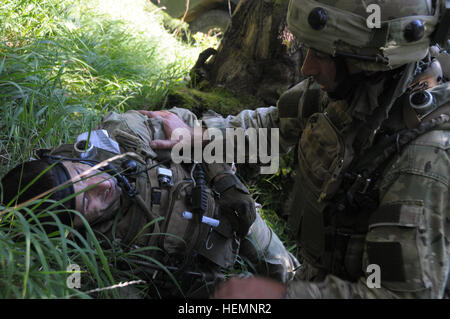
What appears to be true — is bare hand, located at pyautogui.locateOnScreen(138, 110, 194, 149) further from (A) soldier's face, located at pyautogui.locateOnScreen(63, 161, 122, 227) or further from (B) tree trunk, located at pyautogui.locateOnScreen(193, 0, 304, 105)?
(B) tree trunk, located at pyautogui.locateOnScreen(193, 0, 304, 105)

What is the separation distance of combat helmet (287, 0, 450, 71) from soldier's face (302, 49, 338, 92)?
0.22 ft

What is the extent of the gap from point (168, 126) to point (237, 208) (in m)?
0.69

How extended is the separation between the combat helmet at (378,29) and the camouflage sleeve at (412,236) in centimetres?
40

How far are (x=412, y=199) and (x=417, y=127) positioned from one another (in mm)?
340

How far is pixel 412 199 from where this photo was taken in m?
1.62

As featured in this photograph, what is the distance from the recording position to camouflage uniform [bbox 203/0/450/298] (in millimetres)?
1575

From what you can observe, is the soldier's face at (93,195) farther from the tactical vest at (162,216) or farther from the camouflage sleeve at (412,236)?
the camouflage sleeve at (412,236)

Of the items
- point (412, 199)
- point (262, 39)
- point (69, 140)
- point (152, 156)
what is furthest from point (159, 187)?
point (262, 39)

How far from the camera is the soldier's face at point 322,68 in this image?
6.54ft

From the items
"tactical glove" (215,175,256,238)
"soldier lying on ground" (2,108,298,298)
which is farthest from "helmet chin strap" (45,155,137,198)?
"tactical glove" (215,175,256,238)

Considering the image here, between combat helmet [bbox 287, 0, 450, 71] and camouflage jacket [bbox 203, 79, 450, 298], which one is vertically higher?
combat helmet [bbox 287, 0, 450, 71]

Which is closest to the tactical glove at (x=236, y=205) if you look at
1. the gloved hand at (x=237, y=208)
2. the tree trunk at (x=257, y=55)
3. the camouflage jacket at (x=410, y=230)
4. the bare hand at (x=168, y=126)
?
the gloved hand at (x=237, y=208)

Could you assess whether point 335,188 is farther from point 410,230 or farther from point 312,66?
point 312,66

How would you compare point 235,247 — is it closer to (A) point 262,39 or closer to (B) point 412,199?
(B) point 412,199
